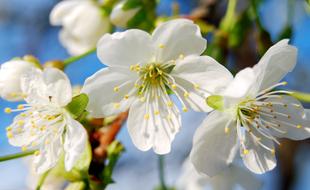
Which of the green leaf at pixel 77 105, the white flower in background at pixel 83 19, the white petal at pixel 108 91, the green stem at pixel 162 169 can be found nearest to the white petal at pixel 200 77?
the white petal at pixel 108 91

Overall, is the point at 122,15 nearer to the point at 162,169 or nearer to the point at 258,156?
the point at 162,169

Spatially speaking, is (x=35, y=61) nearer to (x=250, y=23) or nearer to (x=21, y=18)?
(x=250, y=23)

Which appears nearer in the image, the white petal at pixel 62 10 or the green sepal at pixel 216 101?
the green sepal at pixel 216 101

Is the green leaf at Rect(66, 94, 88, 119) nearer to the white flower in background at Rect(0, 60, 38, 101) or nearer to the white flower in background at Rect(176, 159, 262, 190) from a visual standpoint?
the white flower in background at Rect(0, 60, 38, 101)

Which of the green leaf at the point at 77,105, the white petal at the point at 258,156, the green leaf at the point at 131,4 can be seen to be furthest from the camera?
the green leaf at the point at 131,4

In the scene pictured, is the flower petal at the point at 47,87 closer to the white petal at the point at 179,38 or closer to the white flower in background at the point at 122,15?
the white petal at the point at 179,38

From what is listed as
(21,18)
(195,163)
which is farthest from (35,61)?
(21,18)

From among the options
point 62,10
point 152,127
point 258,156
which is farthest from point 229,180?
point 62,10
